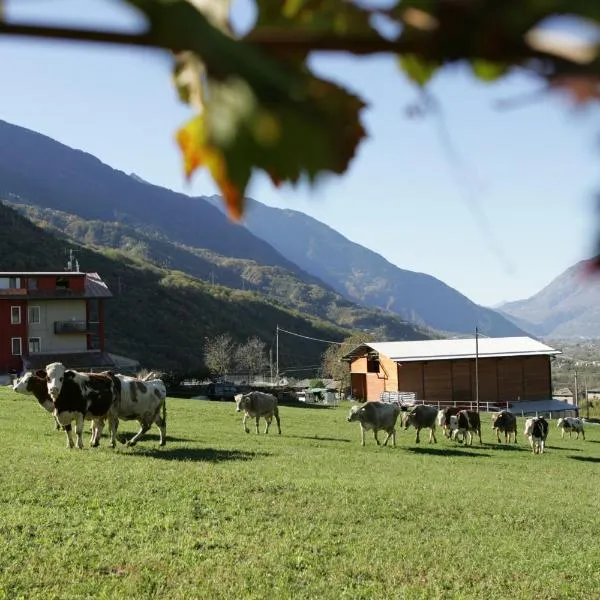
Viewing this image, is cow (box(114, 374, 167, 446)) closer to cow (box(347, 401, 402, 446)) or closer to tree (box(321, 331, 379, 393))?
cow (box(347, 401, 402, 446))

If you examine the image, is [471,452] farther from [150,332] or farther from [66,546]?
[150,332]

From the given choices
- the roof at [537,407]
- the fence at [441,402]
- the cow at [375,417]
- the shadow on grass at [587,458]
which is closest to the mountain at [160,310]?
the fence at [441,402]

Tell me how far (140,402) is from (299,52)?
A: 1430 cm

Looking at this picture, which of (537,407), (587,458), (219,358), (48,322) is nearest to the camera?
(587,458)

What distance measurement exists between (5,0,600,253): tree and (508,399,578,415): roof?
44256 millimetres

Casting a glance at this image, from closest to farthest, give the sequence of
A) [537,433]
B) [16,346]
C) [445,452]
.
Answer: [445,452], [537,433], [16,346]

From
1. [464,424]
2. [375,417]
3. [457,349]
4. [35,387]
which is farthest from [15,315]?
[464,424]

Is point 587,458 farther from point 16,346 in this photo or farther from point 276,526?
point 16,346

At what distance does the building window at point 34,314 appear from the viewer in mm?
46781

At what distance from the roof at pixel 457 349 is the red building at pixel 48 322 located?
743 inches

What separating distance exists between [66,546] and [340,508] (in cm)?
408

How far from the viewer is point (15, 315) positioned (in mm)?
46125

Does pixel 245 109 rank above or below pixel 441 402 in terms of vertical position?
above

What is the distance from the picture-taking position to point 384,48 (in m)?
0.49
